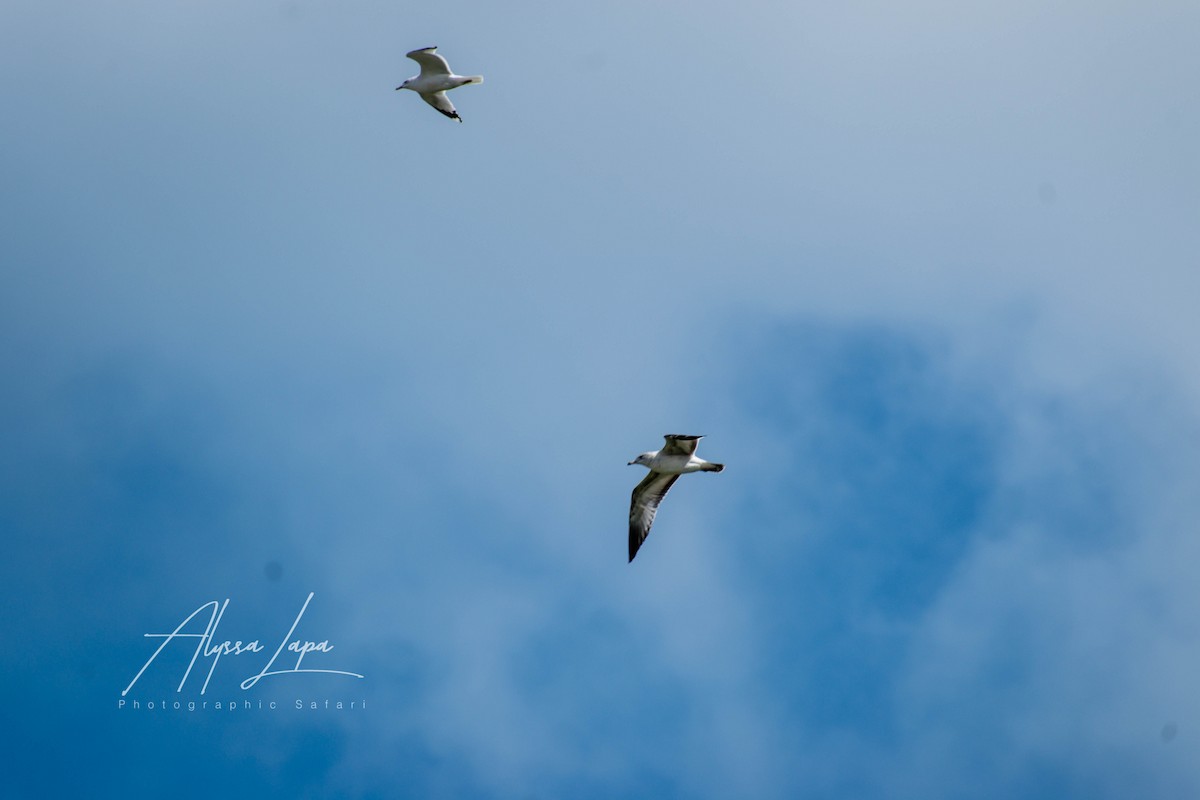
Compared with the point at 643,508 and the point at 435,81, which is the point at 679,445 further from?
the point at 435,81

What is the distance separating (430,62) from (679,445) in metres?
11.1

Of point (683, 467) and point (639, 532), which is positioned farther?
point (639, 532)

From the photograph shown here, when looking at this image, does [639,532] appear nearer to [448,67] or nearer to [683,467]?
[683,467]

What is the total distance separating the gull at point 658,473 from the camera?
25.6m

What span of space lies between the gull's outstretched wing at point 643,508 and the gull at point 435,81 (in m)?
9.98

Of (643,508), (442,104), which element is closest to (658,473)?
(643,508)

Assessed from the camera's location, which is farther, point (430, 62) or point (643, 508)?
point (430, 62)

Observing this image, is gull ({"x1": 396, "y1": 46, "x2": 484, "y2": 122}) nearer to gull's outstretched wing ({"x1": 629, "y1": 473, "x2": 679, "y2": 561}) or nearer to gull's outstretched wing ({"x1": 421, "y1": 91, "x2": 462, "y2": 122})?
gull's outstretched wing ({"x1": 421, "y1": 91, "x2": 462, "y2": 122})

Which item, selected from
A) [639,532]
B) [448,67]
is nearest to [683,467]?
[639,532]

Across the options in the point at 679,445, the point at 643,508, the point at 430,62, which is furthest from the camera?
the point at 430,62

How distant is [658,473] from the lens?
26.9 m

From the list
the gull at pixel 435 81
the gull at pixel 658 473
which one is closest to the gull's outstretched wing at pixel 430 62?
the gull at pixel 435 81

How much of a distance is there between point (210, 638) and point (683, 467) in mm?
11323

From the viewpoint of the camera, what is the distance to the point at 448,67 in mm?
30516
